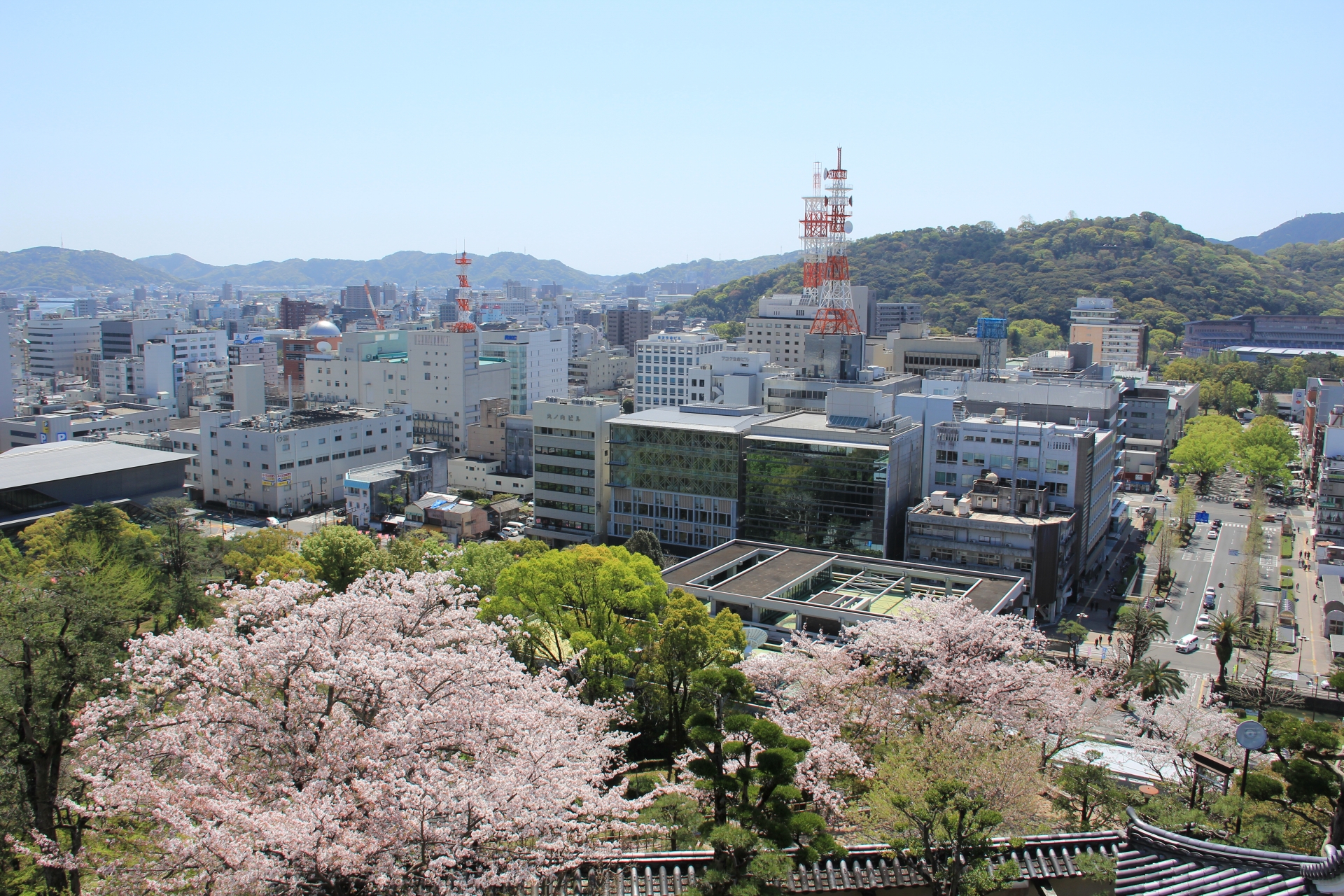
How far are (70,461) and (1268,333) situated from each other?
81797 mm

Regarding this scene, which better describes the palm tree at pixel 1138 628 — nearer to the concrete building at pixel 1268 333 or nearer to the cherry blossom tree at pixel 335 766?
the cherry blossom tree at pixel 335 766

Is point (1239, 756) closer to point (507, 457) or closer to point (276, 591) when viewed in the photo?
point (276, 591)

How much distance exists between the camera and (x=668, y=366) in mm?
48438

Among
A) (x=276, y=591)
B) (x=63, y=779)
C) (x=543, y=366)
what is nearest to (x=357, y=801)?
(x=276, y=591)

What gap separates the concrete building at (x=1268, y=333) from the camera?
75.9m

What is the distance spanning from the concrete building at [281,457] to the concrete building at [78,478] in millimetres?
4488

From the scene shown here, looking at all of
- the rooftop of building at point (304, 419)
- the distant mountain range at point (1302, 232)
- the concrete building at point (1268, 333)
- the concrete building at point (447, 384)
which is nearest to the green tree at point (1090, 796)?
the rooftop of building at point (304, 419)

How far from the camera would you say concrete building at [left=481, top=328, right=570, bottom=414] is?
5719 cm

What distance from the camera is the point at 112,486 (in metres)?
29.2

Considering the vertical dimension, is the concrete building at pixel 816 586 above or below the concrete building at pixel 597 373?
below

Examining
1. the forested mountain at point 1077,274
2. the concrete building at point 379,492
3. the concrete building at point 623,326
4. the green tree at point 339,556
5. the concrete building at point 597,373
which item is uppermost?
the forested mountain at point 1077,274

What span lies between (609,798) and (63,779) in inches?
263

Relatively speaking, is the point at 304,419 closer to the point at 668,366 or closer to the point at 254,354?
the point at 668,366

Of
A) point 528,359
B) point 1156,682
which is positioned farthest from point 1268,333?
point 1156,682
